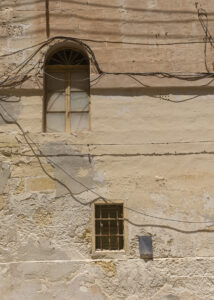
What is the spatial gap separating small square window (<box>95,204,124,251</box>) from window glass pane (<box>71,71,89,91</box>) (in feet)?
6.91

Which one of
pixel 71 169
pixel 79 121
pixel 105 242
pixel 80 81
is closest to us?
pixel 105 242

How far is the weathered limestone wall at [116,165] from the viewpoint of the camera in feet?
20.1

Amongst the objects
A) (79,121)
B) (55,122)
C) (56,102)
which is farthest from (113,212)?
(56,102)

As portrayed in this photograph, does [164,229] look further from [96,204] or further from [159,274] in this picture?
[96,204]

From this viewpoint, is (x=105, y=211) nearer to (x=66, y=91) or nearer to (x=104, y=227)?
(x=104, y=227)

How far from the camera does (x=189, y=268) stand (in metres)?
6.18

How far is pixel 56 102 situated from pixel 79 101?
0.40 meters

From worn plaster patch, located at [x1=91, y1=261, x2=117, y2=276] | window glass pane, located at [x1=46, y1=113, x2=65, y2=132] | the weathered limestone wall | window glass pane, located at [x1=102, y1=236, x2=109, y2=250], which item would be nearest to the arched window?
window glass pane, located at [x1=46, y1=113, x2=65, y2=132]

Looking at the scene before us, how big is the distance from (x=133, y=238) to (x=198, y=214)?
110 centimetres

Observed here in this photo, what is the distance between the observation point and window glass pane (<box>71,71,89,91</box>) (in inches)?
281

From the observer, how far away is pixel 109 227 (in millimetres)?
6422

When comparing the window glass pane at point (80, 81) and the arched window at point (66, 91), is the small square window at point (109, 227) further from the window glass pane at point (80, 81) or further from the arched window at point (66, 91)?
the window glass pane at point (80, 81)

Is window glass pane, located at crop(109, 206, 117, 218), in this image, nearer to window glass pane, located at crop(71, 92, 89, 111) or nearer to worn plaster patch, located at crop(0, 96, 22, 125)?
window glass pane, located at crop(71, 92, 89, 111)

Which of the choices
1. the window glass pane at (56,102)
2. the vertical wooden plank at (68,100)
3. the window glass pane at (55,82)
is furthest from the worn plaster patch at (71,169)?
the window glass pane at (55,82)
